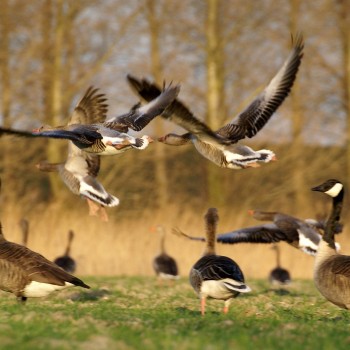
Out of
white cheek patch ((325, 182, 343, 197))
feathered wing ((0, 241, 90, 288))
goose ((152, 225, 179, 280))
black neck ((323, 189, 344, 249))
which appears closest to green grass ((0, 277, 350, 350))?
feathered wing ((0, 241, 90, 288))

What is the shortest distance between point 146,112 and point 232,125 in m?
1.71

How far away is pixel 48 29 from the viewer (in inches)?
1313

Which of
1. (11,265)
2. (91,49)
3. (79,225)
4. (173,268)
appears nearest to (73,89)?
(91,49)

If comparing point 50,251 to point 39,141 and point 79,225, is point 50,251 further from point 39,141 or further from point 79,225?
point 39,141

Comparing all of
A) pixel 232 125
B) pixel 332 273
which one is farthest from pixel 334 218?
pixel 232 125

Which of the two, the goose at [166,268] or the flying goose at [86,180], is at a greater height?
the flying goose at [86,180]

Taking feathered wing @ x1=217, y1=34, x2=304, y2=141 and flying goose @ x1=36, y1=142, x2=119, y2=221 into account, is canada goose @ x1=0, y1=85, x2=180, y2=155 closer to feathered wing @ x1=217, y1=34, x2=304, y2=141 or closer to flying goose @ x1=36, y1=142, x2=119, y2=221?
feathered wing @ x1=217, y1=34, x2=304, y2=141

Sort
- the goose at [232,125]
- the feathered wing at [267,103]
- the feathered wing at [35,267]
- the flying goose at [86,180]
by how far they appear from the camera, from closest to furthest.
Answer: the feathered wing at [35,267] → the goose at [232,125] → the feathered wing at [267,103] → the flying goose at [86,180]

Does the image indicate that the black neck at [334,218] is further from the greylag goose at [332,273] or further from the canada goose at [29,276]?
the canada goose at [29,276]

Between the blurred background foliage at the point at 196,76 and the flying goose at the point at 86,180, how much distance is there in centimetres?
1395

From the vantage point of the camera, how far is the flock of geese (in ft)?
34.7

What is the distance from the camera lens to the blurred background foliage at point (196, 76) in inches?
1247

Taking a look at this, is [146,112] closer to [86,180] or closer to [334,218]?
[86,180]

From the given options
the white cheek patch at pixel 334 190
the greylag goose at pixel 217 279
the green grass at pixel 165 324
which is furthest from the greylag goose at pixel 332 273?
the greylag goose at pixel 217 279
